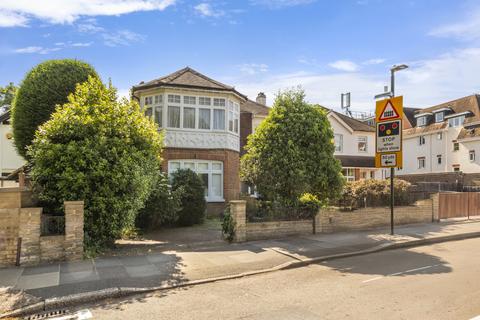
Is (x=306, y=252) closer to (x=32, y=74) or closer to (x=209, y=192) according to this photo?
(x=209, y=192)

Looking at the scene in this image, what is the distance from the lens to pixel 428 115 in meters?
42.2

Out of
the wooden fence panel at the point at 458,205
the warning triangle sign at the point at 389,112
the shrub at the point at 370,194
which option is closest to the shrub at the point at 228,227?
the shrub at the point at 370,194

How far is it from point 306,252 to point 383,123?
6.05 meters

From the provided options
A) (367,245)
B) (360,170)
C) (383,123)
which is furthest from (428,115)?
(367,245)

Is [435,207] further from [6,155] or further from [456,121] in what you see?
[6,155]

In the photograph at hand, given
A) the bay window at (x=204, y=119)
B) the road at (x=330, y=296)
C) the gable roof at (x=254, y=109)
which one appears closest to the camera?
the road at (x=330, y=296)

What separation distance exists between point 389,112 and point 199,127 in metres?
9.34

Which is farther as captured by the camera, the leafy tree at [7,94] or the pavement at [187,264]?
the leafy tree at [7,94]

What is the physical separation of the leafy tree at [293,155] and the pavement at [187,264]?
69.9 inches

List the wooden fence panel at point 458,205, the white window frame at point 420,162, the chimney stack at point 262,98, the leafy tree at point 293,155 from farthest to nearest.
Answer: the white window frame at point 420,162
the chimney stack at point 262,98
the wooden fence panel at point 458,205
the leafy tree at point 293,155

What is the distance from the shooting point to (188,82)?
1886 centimetres

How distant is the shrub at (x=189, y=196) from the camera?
14.5 metres

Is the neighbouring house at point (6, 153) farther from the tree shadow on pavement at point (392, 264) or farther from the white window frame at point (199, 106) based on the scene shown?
the tree shadow on pavement at point (392, 264)

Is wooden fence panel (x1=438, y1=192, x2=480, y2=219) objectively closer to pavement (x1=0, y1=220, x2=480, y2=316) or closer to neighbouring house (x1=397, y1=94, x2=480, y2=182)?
pavement (x1=0, y1=220, x2=480, y2=316)
